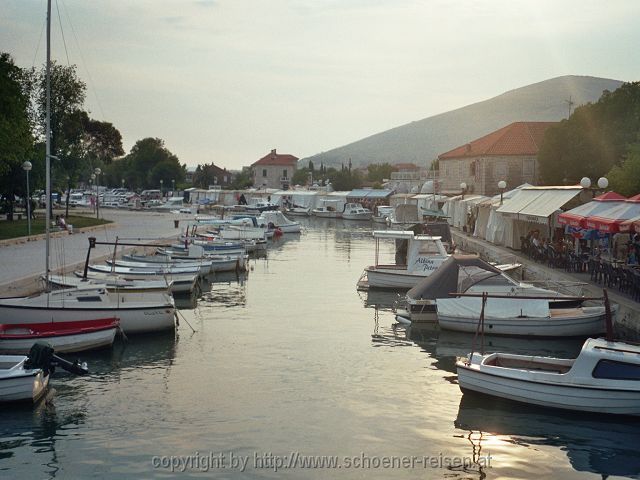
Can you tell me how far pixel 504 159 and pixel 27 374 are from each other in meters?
66.2

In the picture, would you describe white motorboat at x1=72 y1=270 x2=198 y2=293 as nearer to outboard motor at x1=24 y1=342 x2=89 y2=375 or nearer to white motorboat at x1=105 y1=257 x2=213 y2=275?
white motorboat at x1=105 y1=257 x2=213 y2=275

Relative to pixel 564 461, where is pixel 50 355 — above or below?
above

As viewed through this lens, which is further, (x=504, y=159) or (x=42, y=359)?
(x=504, y=159)

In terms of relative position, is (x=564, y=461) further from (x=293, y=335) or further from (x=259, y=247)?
(x=259, y=247)

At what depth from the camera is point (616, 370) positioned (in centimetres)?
1689

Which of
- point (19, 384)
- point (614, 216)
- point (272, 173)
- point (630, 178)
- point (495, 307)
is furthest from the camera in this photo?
point (272, 173)

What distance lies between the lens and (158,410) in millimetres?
17453

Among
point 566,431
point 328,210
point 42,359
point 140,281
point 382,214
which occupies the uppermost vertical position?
point 328,210

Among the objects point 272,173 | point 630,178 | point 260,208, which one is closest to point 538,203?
point 630,178

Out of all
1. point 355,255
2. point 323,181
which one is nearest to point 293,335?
point 355,255

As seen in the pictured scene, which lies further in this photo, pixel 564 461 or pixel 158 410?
pixel 158 410

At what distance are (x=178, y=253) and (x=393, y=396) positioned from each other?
24.8 m

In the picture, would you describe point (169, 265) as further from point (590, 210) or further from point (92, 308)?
point (590, 210)

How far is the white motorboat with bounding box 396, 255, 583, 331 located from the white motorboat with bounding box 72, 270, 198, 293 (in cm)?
862
